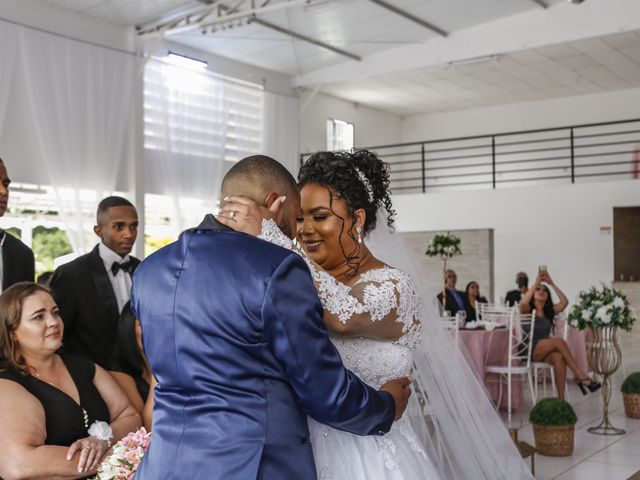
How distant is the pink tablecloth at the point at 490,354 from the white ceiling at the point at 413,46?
5.08 m

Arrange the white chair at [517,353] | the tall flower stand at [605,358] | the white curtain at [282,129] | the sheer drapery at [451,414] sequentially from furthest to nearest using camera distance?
the white curtain at [282,129]
the white chair at [517,353]
the tall flower stand at [605,358]
the sheer drapery at [451,414]

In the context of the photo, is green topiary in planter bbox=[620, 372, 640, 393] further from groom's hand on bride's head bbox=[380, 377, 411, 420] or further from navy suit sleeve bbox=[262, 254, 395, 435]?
navy suit sleeve bbox=[262, 254, 395, 435]

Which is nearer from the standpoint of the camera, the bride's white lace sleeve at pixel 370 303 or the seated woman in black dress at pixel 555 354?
the bride's white lace sleeve at pixel 370 303

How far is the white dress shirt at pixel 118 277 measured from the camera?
4527 mm

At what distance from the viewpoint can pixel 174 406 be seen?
174 cm

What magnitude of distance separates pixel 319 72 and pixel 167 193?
396 cm

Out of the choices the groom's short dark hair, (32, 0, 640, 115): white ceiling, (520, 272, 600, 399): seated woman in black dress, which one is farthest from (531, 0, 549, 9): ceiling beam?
the groom's short dark hair

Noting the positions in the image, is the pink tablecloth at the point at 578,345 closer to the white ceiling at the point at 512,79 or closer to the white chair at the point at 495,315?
the white chair at the point at 495,315

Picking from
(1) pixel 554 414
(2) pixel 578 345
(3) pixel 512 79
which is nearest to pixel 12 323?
(1) pixel 554 414

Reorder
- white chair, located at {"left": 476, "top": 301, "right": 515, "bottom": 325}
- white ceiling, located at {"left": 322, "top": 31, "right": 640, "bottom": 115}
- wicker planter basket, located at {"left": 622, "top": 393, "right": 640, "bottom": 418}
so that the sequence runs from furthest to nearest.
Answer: white ceiling, located at {"left": 322, "top": 31, "right": 640, "bottom": 115}
white chair, located at {"left": 476, "top": 301, "right": 515, "bottom": 325}
wicker planter basket, located at {"left": 622, "top": 393, "right": 640, "bottom": 418}

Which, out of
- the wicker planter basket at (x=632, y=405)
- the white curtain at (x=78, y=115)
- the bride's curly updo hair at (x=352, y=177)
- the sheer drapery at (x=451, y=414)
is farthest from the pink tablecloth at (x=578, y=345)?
the bride's curly updo hair at (x=352, y=177)

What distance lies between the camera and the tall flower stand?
6.85m

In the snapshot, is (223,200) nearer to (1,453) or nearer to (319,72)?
(1,453)

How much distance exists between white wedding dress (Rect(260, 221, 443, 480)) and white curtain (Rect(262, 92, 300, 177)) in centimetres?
1156
